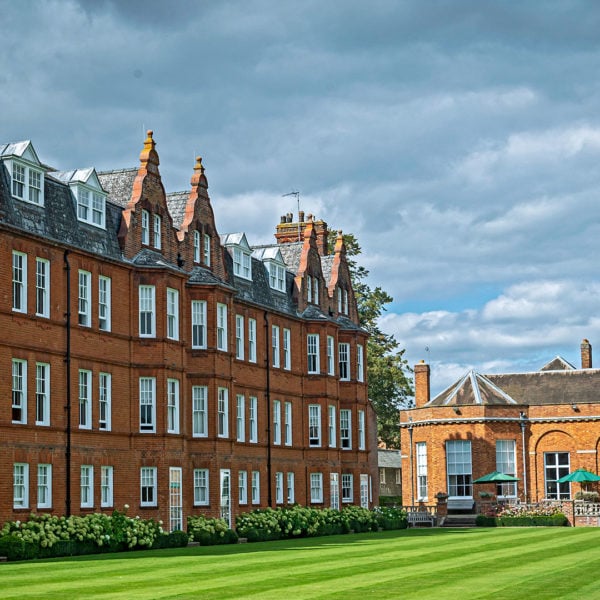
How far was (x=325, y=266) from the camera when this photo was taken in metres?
68.2

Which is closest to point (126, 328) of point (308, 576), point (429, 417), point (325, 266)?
point (308, 576)

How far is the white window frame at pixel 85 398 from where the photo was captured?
41.8 metres

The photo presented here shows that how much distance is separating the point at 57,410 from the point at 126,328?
5.35 m

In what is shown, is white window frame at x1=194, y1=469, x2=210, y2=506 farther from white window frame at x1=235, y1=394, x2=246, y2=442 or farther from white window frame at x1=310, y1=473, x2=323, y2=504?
white window frame at x1=310, y1=473, x2=323, y2=504

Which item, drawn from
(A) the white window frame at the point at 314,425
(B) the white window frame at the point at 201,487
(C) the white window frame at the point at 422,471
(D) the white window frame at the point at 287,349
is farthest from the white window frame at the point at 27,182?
(C) the white window frame at the point at 422,471

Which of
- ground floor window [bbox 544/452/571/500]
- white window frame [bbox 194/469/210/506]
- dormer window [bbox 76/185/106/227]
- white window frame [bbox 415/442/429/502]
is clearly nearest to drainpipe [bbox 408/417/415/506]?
white window frame [bbox 415/442/429/502]

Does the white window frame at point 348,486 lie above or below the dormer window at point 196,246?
below

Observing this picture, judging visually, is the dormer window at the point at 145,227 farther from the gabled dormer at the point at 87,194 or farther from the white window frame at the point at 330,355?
the white window frame at the point at 330,355

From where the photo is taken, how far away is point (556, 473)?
7125 centimetres

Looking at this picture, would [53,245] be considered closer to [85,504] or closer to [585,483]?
[85,504]

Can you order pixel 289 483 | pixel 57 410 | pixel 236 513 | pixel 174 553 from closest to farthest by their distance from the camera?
pixel 174 553 → pixel 57 410 → pixel 236 513 → pixel 289 483

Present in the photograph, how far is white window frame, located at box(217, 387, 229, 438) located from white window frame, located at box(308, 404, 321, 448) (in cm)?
1121

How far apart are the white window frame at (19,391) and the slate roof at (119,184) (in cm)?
997

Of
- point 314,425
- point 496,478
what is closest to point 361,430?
point 314,425
